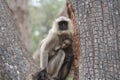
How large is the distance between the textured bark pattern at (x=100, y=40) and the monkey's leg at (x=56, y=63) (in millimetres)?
2245

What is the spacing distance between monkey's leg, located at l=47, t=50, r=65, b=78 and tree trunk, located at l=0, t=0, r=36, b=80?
5.18 ft

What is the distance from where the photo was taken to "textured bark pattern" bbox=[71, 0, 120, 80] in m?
3.13

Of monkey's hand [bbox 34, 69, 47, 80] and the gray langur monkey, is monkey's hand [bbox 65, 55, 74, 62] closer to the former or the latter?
the gray langur monkey

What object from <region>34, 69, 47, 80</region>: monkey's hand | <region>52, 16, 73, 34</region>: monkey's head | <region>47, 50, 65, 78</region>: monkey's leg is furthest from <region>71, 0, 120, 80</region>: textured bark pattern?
<region>52, 16, 73, 34</region>: monkey's head

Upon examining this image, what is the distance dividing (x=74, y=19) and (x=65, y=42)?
6.33ft

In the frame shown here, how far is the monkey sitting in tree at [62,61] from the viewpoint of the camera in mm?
5391

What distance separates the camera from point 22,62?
382cm

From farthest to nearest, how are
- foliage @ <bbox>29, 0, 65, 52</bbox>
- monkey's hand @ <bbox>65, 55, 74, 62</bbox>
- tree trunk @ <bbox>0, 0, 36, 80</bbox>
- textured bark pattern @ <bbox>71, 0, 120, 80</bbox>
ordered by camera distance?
foliage @ <bbox>29, 0, 65, 52</bbox>
monkey's hand @ <bbox>65, 55, 74, 62</bbox>
tree trunk @ <bbox>0, 0, 36, 80</bbox>
textured bark pattern @ <bbox>71, 0, 120, 80</bbox>

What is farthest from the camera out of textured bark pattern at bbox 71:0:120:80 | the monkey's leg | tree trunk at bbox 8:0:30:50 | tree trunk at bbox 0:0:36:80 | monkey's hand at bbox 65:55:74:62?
tree trunk at bbox 8:0:30:50

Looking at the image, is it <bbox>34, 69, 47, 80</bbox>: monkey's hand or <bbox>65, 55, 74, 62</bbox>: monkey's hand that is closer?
<bbox>34, 69, 47, 80</bbox>: monkey's hand

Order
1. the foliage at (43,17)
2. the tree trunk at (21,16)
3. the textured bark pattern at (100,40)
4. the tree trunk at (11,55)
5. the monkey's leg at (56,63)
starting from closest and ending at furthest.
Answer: the textured bark pattern at (100,40) < the tree trunk at (11,55) < the monkey's leg at (56,63) < the tree trunk at (21,16) < the foliage at (43,17)

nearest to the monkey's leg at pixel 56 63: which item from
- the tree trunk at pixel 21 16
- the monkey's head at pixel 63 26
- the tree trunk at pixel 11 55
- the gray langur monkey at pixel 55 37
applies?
the gray langur monkey at pixel 55 37

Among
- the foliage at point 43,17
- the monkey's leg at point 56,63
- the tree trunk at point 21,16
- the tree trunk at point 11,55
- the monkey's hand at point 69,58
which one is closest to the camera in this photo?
the tree trunk at point 11,55

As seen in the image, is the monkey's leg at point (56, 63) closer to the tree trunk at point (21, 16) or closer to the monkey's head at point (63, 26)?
the monkey's head at point (63, 26)
